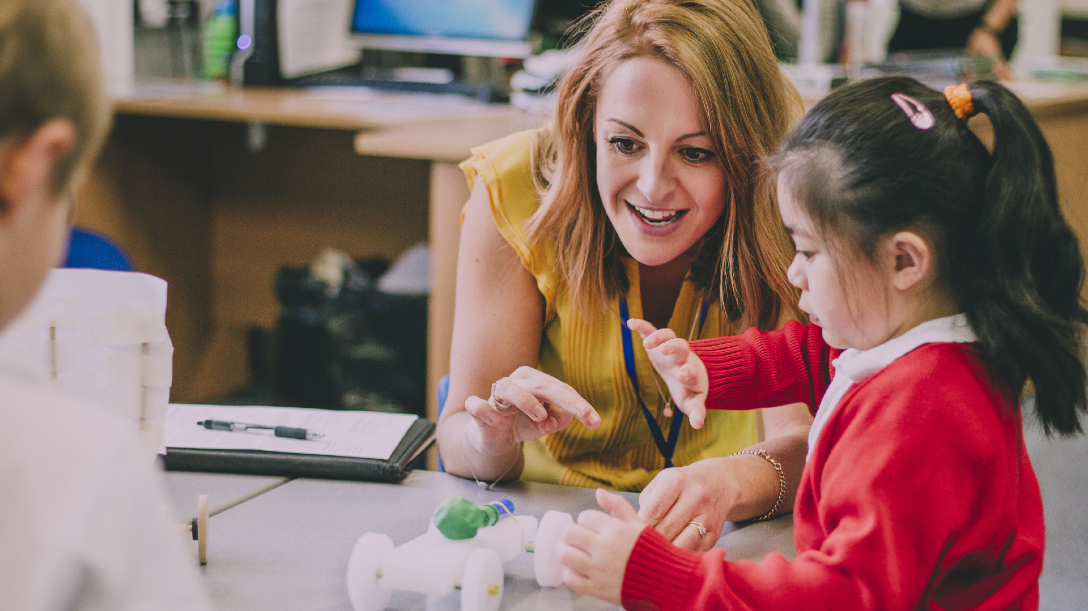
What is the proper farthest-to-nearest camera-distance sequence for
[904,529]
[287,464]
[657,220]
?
1. [657,220]
2. [287,464]
3. [904,529]

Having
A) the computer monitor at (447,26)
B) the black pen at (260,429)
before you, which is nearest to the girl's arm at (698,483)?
the black pen at (260,429)

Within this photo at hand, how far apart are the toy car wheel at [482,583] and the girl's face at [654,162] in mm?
457

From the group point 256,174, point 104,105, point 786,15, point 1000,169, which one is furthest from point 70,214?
point 256,174

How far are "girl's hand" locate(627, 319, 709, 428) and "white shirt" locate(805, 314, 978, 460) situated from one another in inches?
5.3

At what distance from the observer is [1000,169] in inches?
26.5

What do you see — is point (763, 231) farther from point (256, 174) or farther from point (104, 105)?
point (256, 174)

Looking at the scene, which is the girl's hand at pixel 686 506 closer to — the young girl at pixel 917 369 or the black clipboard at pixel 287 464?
the young girl at pixel 917 369

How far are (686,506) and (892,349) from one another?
0.24 m

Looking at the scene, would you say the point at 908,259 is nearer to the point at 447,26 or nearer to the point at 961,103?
the point at 961,103

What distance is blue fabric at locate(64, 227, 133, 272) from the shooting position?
1.35 m

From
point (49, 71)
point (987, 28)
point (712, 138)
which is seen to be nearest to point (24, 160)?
point (49, 71)

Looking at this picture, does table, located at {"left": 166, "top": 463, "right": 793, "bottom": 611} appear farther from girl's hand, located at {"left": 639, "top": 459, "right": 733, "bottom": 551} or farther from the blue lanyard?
the blue lanyard

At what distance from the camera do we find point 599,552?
0.67 meters

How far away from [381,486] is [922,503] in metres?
0.52
